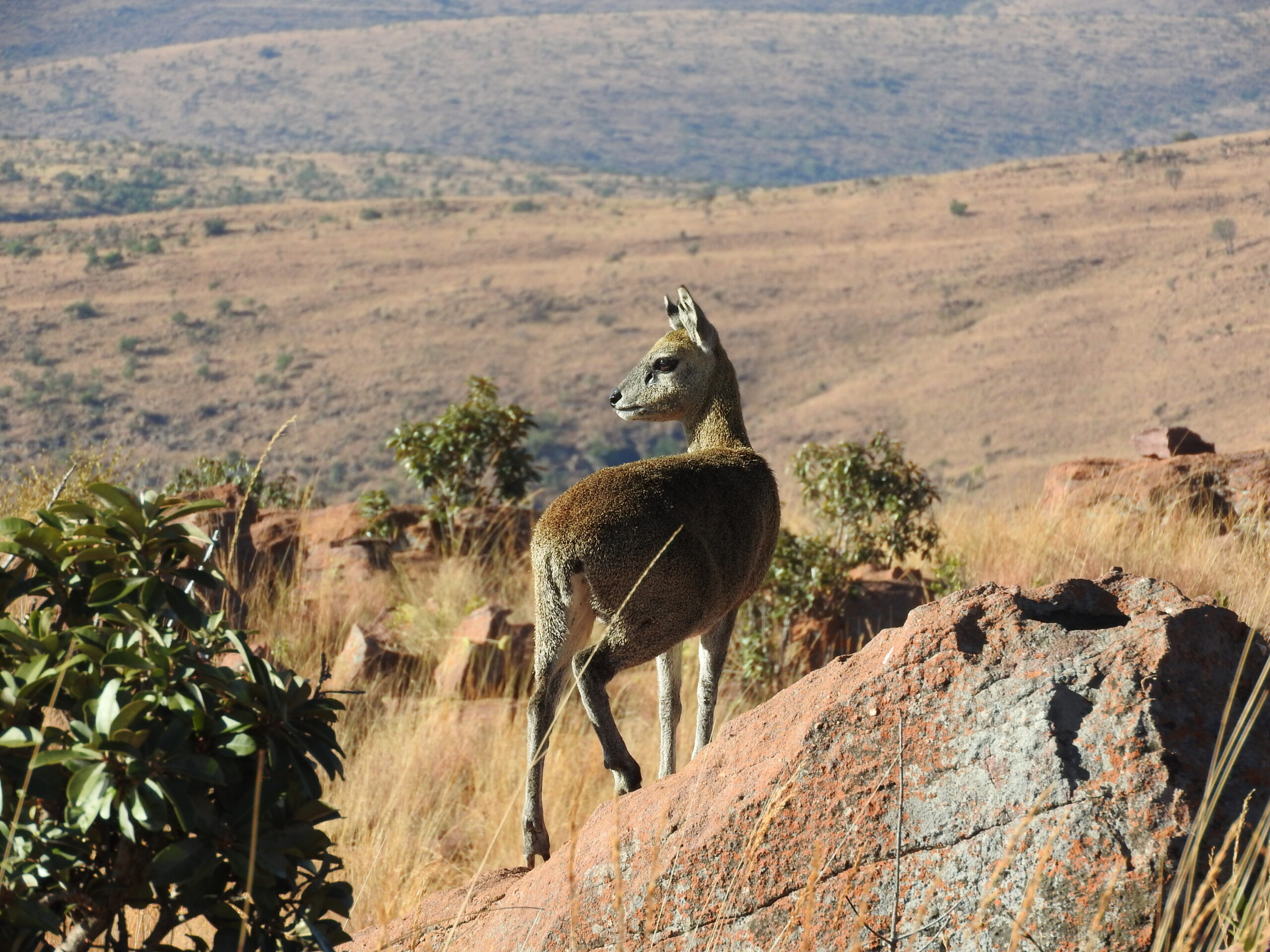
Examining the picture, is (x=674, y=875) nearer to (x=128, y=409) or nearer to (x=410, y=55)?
(x=128, y=409)

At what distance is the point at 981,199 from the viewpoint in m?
75.1

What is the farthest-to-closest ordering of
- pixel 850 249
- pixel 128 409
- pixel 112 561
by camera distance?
pixel 850 249 < pixel 128 409 < pixel 112 561

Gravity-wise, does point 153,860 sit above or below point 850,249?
above

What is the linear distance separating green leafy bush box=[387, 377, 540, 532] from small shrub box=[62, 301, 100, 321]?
5216 centimetres

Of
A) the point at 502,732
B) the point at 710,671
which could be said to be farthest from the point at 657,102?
the point at 710,671

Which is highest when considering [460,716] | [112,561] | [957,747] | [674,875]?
[112,561]

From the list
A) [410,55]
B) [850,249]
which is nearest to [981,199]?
[850,249]

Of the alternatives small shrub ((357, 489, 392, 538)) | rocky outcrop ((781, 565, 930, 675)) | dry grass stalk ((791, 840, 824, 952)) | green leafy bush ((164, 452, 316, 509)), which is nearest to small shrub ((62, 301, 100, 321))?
green leafy bush ((164, 452, 316, 509))

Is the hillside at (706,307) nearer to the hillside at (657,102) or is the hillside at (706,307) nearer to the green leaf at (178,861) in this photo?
the green leaf at (178,861)

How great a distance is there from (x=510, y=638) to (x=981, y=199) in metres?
71.2

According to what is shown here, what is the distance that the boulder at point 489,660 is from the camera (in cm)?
854

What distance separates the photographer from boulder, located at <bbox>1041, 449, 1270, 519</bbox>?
10711 millimetres

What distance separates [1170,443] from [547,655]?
31.8 ft

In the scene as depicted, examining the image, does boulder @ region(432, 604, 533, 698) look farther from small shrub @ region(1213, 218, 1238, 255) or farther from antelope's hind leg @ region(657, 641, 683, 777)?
small shrub @ region(1213, 218, 1238, 255)
